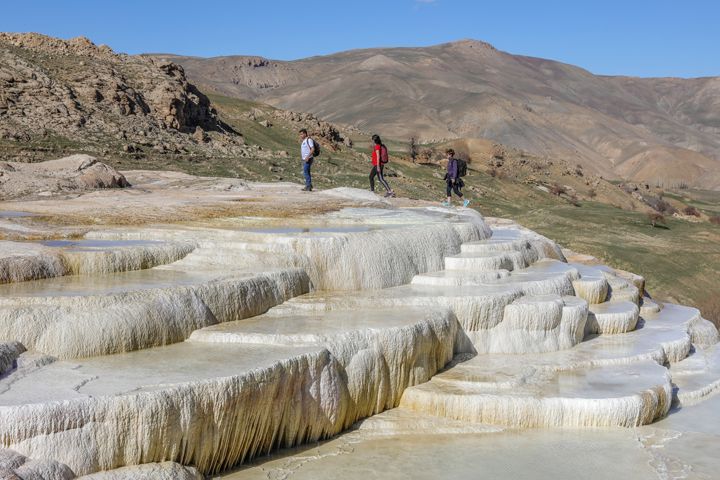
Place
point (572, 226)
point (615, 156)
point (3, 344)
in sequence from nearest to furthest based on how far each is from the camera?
1. point (3, 344)
2. point (572, 226)
3. point (615, 156)

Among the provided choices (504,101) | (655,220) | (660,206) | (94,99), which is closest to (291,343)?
(94,99)

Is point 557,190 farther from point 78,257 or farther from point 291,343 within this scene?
point 291,343

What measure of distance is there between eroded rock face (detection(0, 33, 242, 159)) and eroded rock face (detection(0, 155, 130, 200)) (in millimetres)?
6756

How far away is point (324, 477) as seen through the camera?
6.70 meters

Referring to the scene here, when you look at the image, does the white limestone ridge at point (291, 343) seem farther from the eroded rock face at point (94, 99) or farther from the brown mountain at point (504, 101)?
the brown mountain at point (504, 101)

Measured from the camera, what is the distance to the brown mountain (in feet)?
267

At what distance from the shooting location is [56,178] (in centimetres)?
1552

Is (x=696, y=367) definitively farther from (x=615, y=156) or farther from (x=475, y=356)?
(x=615, y=156)

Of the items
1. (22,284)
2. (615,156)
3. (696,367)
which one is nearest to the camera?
(22,284)

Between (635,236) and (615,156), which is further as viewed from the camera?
(615,156)

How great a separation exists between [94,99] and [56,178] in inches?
455

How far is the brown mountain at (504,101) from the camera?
267 feet

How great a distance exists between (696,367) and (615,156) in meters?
81.0

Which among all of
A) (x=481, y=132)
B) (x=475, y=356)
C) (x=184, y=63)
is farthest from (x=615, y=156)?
(x=475, y=356)
